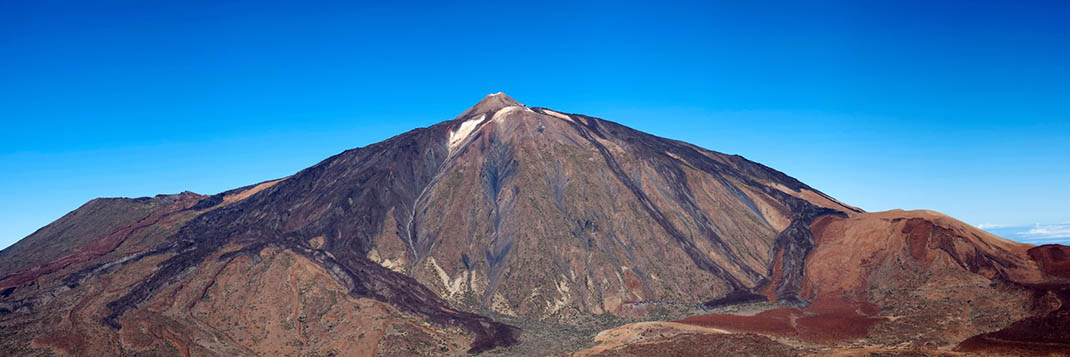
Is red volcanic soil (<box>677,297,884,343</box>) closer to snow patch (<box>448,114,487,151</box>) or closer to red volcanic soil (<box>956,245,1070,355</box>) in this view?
red volcanic soil (<box>956,245,1070,355</box>)

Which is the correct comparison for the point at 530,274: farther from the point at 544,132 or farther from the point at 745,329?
the point at 544,132

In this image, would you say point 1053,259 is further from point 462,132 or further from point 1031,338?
point 462,132

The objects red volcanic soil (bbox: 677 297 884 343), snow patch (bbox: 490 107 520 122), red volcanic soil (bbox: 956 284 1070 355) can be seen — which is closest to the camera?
red volcanic soil (bbox: 956 284 1070 355)

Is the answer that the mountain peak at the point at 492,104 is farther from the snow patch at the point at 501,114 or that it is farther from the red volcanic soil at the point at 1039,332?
the red volcanic soil at the point at 1039,332

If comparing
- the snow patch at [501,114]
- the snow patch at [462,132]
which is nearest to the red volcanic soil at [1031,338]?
the snow patch at [501,114]

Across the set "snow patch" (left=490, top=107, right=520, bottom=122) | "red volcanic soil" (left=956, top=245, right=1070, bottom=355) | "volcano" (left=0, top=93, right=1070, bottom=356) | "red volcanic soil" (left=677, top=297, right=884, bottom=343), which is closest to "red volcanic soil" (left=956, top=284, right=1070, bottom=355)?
"red volcanic soil" (left=956, top=245, right=1070, bottom=355)
